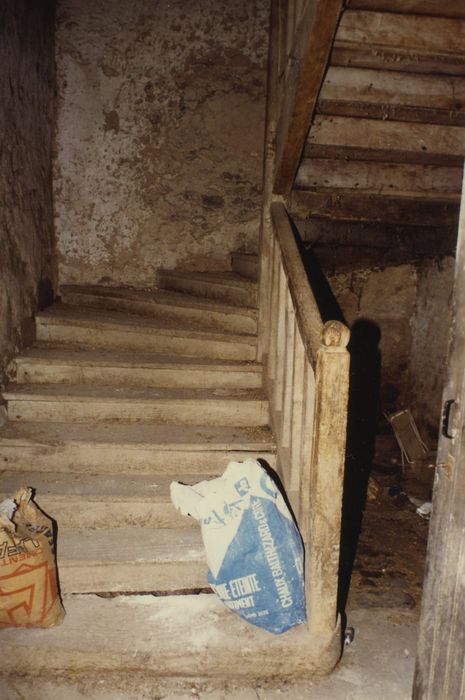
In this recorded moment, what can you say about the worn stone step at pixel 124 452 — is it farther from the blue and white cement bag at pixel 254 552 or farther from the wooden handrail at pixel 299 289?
the wooden handrail at pixel 299 289

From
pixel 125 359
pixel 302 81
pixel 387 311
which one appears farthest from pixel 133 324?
pixel 387 311

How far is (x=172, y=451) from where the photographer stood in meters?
2.74

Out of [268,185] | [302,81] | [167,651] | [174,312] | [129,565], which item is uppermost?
[302,81]

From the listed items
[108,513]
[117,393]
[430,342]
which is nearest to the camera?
[108,513]

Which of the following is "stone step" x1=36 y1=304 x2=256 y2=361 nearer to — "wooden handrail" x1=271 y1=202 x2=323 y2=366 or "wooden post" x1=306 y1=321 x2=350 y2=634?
"wooden handrail" x1=271 y1=202 x2=323 y2=366

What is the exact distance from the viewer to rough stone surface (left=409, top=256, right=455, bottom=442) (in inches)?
183

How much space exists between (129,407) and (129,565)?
2.99 ft

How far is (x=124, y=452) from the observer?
2738mm

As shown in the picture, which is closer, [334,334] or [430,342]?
[334,334]

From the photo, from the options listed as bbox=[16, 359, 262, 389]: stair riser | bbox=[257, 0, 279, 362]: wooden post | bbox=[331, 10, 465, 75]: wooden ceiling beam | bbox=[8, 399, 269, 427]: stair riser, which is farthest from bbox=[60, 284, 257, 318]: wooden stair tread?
bbox=[331, 10, 465, 75]: wooden ceiling beam

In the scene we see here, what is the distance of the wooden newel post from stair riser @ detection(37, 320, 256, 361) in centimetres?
143

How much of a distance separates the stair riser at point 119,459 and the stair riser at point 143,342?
79 cm

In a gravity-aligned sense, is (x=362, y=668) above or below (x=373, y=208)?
below

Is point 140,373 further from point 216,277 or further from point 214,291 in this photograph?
point 216,277
